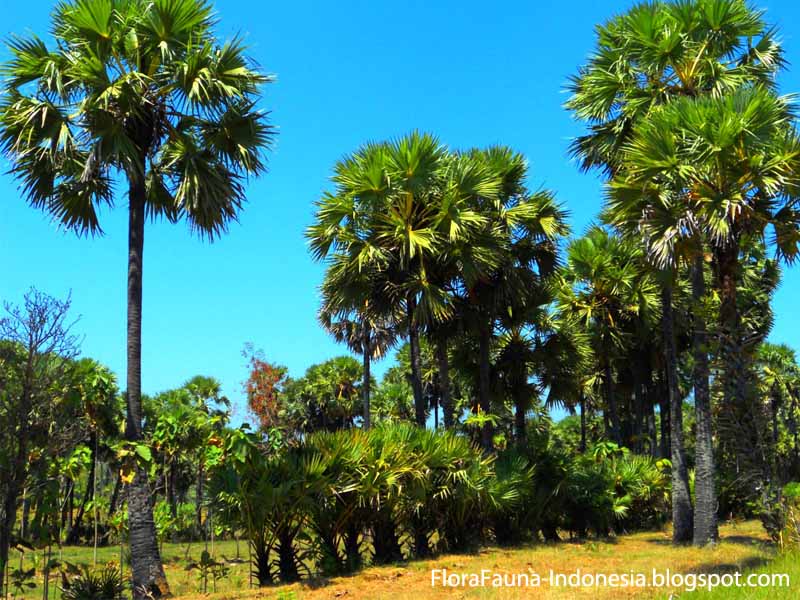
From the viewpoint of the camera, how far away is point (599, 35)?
1667cm

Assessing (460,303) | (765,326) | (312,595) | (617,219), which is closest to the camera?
(312,595)

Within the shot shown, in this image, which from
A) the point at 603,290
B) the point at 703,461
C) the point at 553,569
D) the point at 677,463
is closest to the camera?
the point at 553,569

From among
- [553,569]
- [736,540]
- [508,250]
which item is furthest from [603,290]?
[553,569]

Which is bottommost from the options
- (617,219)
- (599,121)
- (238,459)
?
(238,459)

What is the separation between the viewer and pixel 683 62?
1510 cm

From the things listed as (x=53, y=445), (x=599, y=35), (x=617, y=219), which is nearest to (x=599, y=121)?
(x=599, y=35)

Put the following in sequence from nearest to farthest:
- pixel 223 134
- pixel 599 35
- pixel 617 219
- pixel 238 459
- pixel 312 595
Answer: pixel 312 595
pixel 238 459
pixel 223 134
pixel 617 219
pixel 599 35

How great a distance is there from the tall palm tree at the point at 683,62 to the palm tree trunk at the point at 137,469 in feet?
28.3

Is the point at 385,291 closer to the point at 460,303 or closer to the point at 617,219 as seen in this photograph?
the point at 460,303

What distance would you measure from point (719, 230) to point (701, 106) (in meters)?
2.20

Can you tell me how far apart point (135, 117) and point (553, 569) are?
33.6 feet

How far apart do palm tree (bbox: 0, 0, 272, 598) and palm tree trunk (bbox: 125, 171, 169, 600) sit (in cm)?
2

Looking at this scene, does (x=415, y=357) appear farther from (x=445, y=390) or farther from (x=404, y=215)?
(x=404, y=215)

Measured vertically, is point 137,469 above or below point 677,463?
above
